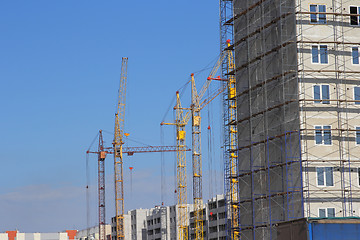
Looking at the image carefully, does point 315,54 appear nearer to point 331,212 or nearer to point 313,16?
point 313,16

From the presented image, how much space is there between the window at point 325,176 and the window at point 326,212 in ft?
7.83

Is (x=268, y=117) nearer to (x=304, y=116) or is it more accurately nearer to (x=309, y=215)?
(x=304, y=116)

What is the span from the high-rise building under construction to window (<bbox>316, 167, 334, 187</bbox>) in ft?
0.31

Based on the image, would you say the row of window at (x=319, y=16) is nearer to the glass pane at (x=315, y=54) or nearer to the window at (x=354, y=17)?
the window at (x=354, y=17)

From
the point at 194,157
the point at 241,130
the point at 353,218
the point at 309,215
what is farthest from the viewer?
the point at 194,157

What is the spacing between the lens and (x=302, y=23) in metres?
74.0

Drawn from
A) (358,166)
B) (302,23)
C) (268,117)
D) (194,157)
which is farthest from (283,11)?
(194,157)

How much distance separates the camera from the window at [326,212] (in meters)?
71.1

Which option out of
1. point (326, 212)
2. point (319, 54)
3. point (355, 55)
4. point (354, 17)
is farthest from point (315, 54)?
point (326, 212)

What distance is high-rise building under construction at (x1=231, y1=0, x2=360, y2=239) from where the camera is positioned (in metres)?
71.6

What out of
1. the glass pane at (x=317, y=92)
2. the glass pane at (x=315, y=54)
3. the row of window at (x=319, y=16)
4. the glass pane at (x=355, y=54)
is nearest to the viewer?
the glass pane at (x=317, y=92)

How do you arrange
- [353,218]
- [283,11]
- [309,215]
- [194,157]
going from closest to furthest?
[353,218] < [309,215] < [283,11] < [194,157]

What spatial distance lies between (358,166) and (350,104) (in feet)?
20.1

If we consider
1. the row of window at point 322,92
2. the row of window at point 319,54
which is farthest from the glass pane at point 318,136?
the row of window at point 319,54
